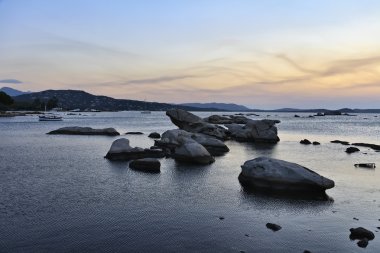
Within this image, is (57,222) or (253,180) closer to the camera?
(57,222)

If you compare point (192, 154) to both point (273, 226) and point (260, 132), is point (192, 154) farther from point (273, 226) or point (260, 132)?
point (260, 132)

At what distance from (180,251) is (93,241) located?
4.17 m

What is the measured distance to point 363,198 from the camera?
1055 inches

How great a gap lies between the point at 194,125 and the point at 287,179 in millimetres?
46597

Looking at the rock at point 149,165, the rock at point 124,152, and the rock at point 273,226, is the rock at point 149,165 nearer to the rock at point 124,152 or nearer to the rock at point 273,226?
the rock at point 124,152

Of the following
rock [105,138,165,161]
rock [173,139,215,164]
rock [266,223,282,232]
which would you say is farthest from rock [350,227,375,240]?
rock [105,138,165,161]

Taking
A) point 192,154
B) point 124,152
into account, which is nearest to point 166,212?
point 192,154

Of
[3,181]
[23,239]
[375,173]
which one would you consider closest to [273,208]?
[23,239]

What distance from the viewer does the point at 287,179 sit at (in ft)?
92.6

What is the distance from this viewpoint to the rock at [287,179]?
27.9 m

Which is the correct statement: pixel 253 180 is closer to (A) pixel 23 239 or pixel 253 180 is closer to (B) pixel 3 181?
(A) pixel 23 239

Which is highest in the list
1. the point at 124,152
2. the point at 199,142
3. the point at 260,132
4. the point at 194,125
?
the point at 194,125

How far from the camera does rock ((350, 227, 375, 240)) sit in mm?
18627

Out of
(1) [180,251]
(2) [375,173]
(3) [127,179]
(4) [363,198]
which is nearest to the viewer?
(1) [180,251]
